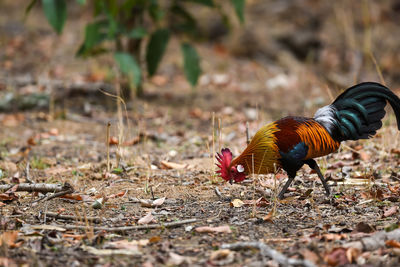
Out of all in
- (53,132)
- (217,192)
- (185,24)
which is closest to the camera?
(217,192)

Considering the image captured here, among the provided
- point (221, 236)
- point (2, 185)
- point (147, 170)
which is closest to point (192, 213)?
point (221, 236)

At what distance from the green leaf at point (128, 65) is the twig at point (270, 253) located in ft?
12.5

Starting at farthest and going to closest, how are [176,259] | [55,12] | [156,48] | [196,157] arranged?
1. [156,48]
2. [55,12]
3. [196,157]
4. [176,259]

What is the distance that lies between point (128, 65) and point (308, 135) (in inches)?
128

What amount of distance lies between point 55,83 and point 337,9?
5.55 m

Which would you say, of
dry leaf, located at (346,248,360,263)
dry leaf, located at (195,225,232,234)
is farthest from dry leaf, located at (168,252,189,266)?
dry leaf, located at (346,248,360,263)

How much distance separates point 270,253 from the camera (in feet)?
8.48

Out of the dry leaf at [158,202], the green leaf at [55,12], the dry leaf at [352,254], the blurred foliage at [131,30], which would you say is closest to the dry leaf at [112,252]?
the dry leaf at [158,202]

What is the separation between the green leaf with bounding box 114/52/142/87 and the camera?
618 centimetres

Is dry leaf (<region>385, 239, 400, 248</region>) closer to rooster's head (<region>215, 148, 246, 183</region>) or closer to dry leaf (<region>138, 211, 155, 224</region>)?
rooster's head (<region>215, 148, 246, 183</region>)

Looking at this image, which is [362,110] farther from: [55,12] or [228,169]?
[55,12]

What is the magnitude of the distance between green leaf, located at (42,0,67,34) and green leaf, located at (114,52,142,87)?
33.6 inches

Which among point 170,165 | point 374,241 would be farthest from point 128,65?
point 374,241

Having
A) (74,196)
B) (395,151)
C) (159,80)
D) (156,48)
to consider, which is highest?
(156,48)
